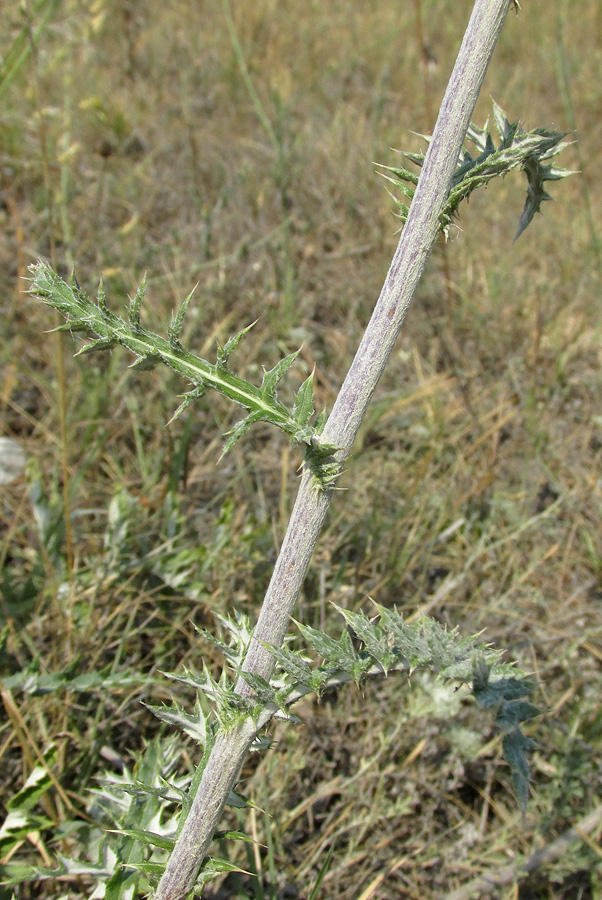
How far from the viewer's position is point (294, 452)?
106 inches

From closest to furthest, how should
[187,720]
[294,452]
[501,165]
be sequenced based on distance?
[501,165]
[187,720]
[294,452]

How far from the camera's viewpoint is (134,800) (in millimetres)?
1509

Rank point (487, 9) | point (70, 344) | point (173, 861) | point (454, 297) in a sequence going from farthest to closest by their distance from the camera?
point (454, 297), point (70, 344), point (173, 861), point (487, 9)

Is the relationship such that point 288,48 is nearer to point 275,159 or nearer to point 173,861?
point 275,159

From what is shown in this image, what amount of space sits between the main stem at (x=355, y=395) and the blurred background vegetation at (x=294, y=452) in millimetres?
165

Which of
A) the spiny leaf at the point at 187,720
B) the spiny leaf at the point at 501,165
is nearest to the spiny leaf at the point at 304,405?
the spiny leaf at the point at 501,165

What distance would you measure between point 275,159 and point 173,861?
355cm

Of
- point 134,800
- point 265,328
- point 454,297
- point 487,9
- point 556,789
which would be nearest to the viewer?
point 487,9

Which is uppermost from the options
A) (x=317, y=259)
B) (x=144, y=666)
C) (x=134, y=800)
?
(x=317, y=259)

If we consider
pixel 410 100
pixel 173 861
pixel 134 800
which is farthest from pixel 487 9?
pixel 410 100

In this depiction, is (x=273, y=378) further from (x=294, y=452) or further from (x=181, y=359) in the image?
(x=294, y=452)

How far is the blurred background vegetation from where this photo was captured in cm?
188

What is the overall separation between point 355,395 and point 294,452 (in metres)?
1.60

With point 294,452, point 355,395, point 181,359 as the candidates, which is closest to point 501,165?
point 355,395
